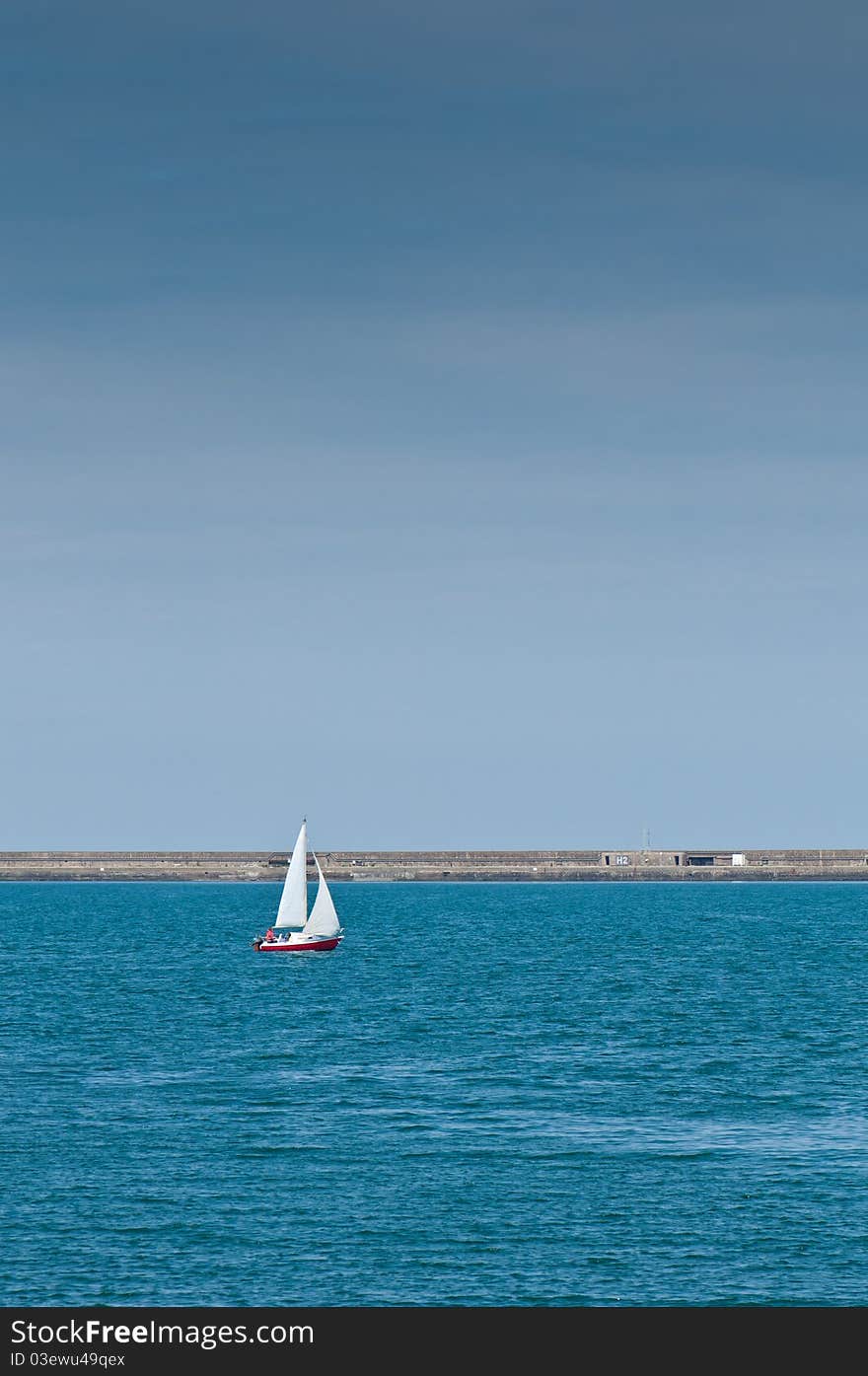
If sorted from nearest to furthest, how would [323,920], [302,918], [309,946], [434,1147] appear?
[434,1147] < [309,946] < [323,920] < [302,918]

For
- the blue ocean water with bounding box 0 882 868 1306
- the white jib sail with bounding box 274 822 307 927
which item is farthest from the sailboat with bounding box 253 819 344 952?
the blue ocean water with bounding box 0 882 868 1306

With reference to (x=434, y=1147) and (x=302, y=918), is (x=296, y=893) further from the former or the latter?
(x=434, y=1147)

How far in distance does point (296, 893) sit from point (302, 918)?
3.29 meters

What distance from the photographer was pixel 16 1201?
43.9m

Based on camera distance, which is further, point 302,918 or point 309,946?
point 302,918

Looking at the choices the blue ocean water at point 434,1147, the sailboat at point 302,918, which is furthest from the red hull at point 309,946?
the blue ocean water at point 434,1147

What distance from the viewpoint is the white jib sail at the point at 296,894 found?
469 ft

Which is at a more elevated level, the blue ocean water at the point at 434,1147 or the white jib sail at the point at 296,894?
the white jib sail at the point at 296,894

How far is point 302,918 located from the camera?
5768 inches

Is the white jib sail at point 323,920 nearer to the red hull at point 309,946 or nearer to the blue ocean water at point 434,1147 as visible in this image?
the red hull at point 309,946

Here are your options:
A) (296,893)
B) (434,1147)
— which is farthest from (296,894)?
(434,1147)
